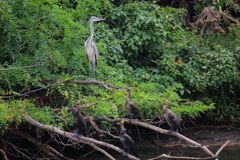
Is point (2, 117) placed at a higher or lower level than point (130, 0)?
lower

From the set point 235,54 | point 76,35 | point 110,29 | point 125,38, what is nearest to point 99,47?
point 76,35

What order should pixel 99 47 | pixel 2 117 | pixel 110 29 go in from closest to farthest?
pixel 2 117 → pixel 99 47 → pixel 110 29

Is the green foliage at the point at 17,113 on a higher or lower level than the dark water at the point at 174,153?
higher

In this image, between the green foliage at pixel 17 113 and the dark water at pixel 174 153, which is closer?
the green foliage at pixel 17 113

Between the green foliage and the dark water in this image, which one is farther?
the dark water

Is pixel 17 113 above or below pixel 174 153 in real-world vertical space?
above

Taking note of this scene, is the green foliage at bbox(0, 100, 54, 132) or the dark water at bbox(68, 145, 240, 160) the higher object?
the green foliage at bbox(0, 100, 54, 132)

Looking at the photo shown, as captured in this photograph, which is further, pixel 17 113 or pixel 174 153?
pixel 174 153

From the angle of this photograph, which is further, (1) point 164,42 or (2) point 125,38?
(1) point 164,42

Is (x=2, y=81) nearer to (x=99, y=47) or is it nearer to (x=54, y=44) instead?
(x=54, y=44)

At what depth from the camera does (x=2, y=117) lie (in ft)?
15.8

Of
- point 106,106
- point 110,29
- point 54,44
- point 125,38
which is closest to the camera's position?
point 106,106

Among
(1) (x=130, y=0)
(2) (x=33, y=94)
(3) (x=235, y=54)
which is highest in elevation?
(1) (x=130, y=0)

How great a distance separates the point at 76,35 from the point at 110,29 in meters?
2.78
